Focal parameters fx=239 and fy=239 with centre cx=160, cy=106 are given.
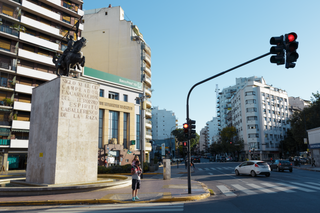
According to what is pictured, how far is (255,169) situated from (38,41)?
4012 centimetres

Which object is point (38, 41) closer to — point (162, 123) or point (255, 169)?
point (255, 169)

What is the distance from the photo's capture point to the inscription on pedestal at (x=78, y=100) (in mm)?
14180

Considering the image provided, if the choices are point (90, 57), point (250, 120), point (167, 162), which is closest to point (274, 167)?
point (167, 162)

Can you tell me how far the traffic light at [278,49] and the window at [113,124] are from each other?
126ft

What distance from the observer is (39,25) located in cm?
4269

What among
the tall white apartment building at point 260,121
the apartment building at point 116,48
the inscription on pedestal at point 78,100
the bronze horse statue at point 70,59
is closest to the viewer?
the inscription on pedestal at point 78,100

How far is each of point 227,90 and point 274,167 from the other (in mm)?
99255

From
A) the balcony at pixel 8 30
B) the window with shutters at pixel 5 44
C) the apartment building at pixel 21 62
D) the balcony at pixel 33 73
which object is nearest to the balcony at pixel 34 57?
the apartment building at pixel 21 62

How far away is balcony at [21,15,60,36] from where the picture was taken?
1604 inches

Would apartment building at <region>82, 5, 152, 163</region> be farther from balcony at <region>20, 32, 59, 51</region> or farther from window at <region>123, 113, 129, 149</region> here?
balcony at <region>20, 32, 59, 51</region>

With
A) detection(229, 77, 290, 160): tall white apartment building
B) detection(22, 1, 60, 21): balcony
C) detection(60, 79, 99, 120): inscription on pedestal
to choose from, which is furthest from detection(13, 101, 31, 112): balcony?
detection(229, 77, 290, 160): tall white apartment building

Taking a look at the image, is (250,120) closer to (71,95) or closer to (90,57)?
(90,57)

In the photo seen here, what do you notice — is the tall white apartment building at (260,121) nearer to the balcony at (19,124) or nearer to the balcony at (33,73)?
the balcony at (33,73)

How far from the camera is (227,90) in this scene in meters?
126
